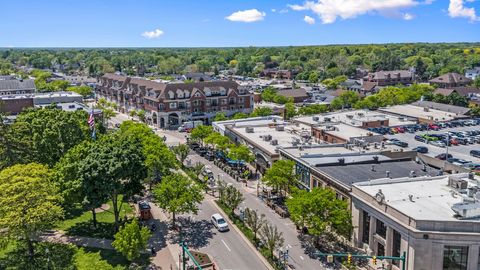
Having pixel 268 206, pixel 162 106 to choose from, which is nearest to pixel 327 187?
pixel 268 206

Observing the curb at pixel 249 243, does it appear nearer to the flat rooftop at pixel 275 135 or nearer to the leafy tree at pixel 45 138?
the flat rooftop at pixel 275 135

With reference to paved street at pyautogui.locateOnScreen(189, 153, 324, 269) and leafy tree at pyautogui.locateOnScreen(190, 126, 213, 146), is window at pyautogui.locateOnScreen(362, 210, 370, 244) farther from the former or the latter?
leafy tree at pyautogui.locateOnScreen(190, 126, 213, 146)

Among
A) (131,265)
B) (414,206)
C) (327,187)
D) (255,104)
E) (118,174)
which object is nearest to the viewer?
(414,206)

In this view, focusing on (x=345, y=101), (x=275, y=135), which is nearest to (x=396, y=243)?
(x=275, y=135)

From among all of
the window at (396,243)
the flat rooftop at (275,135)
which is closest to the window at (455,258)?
the window at (396,243)

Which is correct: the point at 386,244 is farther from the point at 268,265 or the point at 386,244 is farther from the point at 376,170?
the point at 376,170

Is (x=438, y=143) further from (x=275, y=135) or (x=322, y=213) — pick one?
(x=322, y=213)
